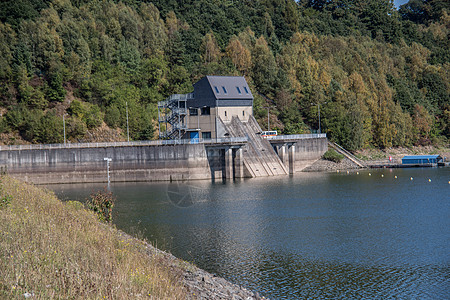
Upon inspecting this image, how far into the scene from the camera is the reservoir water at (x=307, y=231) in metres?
28.2

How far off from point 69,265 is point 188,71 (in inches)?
3949

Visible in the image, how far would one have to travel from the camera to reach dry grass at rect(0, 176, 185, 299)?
53.2ft

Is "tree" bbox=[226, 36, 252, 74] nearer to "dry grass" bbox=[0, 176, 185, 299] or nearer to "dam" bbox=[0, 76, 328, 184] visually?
"dam" bbox=[0, 76, 328, 184]

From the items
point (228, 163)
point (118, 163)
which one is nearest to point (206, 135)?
point (228, 163)

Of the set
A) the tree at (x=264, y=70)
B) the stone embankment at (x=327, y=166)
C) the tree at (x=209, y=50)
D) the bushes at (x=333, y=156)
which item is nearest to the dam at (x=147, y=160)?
the stone embankment at (x=327, y=166)

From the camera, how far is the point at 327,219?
46031 millimetres

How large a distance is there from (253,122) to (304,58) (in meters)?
42.2

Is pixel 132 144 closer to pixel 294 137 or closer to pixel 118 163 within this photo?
pixel 118 163

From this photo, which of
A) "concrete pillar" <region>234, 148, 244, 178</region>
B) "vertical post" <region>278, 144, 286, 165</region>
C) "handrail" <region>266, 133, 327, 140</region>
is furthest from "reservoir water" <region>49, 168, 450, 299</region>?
"vertical post" <region>278, 144, 286, 165</region>

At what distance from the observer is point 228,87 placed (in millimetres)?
88750

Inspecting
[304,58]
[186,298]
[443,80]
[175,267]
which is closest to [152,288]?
[186,298]

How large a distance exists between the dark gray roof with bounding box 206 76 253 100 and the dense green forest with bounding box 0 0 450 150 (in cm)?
1446

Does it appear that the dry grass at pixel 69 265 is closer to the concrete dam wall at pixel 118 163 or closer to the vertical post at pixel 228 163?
the concrete dam wall at pixel 118 163

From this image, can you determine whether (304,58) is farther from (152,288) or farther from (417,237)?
(152,288)
